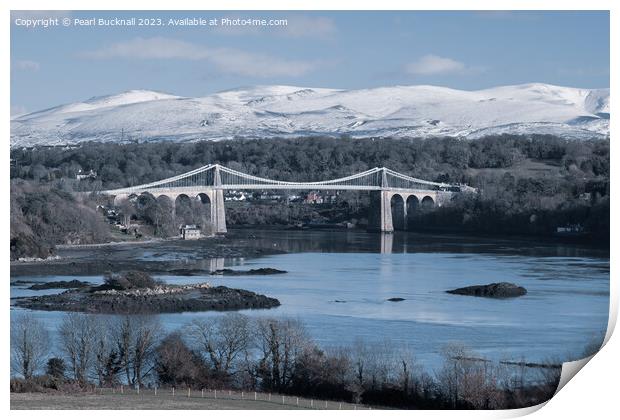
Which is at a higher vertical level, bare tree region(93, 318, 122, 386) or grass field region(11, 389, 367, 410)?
bare tree region(93, 318, 122, 386)

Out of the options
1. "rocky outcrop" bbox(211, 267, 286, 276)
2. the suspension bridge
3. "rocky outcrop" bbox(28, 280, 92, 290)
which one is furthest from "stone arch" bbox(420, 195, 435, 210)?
"rocky outcrop" bbox(28, 280, 92, 290)

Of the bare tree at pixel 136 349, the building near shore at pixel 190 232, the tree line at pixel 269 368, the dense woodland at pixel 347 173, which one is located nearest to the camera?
the tree line at pixel 269 368

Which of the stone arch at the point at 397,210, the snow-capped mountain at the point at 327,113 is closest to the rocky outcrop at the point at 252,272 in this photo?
the snow-capped mountain at the point at 327,113

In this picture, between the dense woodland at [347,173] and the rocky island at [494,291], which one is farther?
the dense woodland at [347,173]

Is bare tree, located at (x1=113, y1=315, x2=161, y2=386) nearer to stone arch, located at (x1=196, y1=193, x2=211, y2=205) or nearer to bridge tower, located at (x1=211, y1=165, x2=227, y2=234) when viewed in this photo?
bridge tower, located at (x1=211, y1=165, x2=227, y2=234)

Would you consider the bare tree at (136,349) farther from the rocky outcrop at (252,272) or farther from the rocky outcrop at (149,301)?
the rocky outcrop at (252,272)

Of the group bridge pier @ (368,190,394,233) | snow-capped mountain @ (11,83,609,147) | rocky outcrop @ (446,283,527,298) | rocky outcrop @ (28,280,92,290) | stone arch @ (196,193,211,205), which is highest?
snow-capped mountain @ (11,83,609,147)

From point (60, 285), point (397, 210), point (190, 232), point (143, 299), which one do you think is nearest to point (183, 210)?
point (190, 232)

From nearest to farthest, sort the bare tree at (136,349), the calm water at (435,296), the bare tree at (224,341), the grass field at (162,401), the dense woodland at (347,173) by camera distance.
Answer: the grass field at (162,401)
the bare tree at (136,349)
the bare tree at (224,341)
the calm water at (435,296)
the dense woodland at (347,173)
